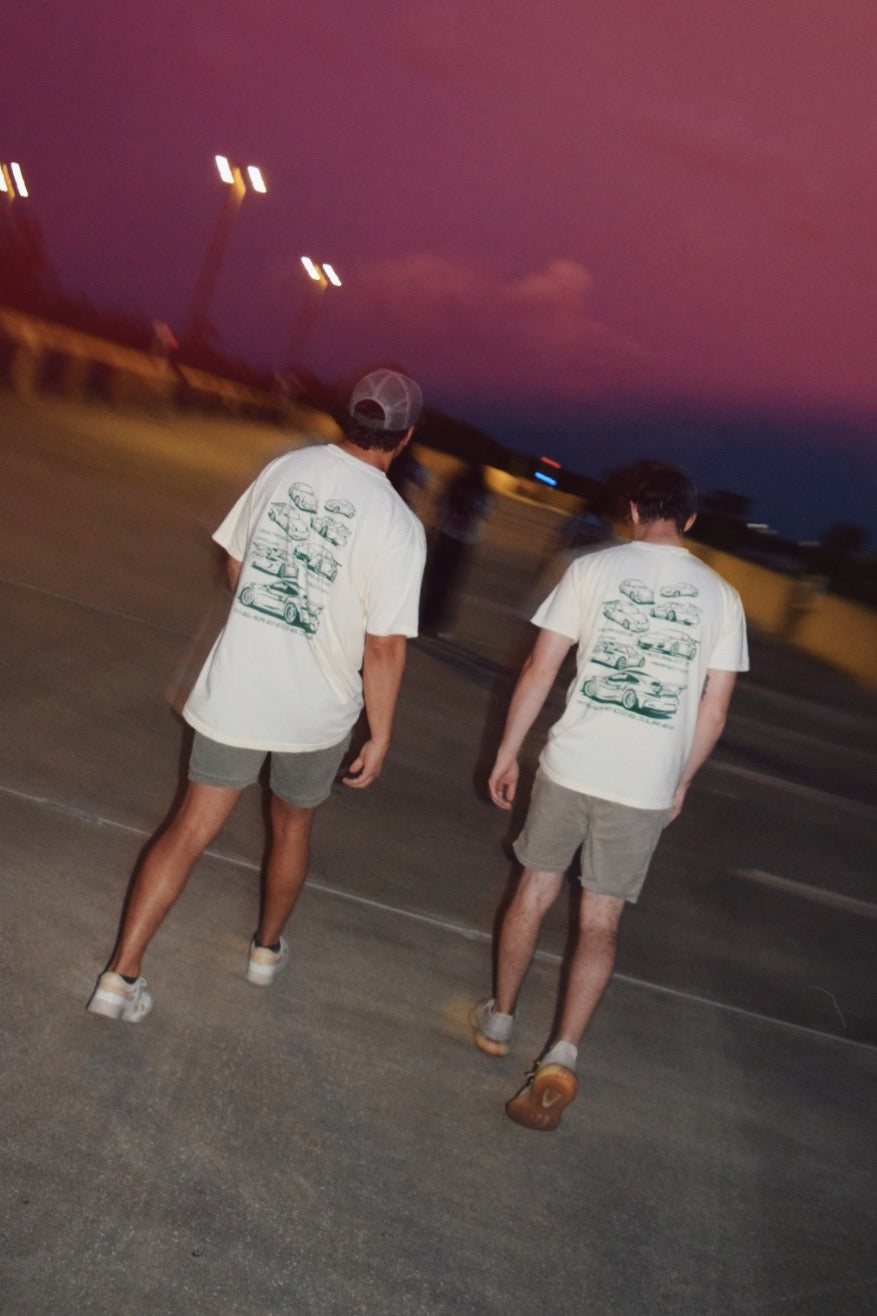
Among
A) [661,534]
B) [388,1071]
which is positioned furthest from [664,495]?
[388,1071]

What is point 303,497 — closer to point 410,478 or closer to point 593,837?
point 593,837

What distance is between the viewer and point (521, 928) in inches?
161

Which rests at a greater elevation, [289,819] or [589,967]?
[289,819]

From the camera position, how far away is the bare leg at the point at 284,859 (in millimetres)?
3941

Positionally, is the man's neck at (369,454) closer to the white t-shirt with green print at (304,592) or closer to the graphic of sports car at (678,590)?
the white t-shirt with green print at (304,592)

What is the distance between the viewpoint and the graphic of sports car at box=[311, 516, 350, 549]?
11.7ft

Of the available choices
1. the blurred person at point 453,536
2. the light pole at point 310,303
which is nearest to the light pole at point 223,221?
the light pole at point 310,303

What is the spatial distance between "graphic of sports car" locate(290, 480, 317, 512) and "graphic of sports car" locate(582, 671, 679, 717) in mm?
1017

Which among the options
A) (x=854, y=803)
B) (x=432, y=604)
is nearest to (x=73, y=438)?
(x=432, y=604)

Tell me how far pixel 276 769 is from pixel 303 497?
83cm

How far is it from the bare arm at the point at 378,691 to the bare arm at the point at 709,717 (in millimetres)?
963

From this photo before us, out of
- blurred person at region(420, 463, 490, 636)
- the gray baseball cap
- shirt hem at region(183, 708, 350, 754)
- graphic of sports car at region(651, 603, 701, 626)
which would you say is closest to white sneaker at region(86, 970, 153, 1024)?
shirt hem at region(183, 708, 350, 754)

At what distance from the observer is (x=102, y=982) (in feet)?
12.1

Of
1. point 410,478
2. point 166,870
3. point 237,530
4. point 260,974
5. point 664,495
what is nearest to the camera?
point 166,870
